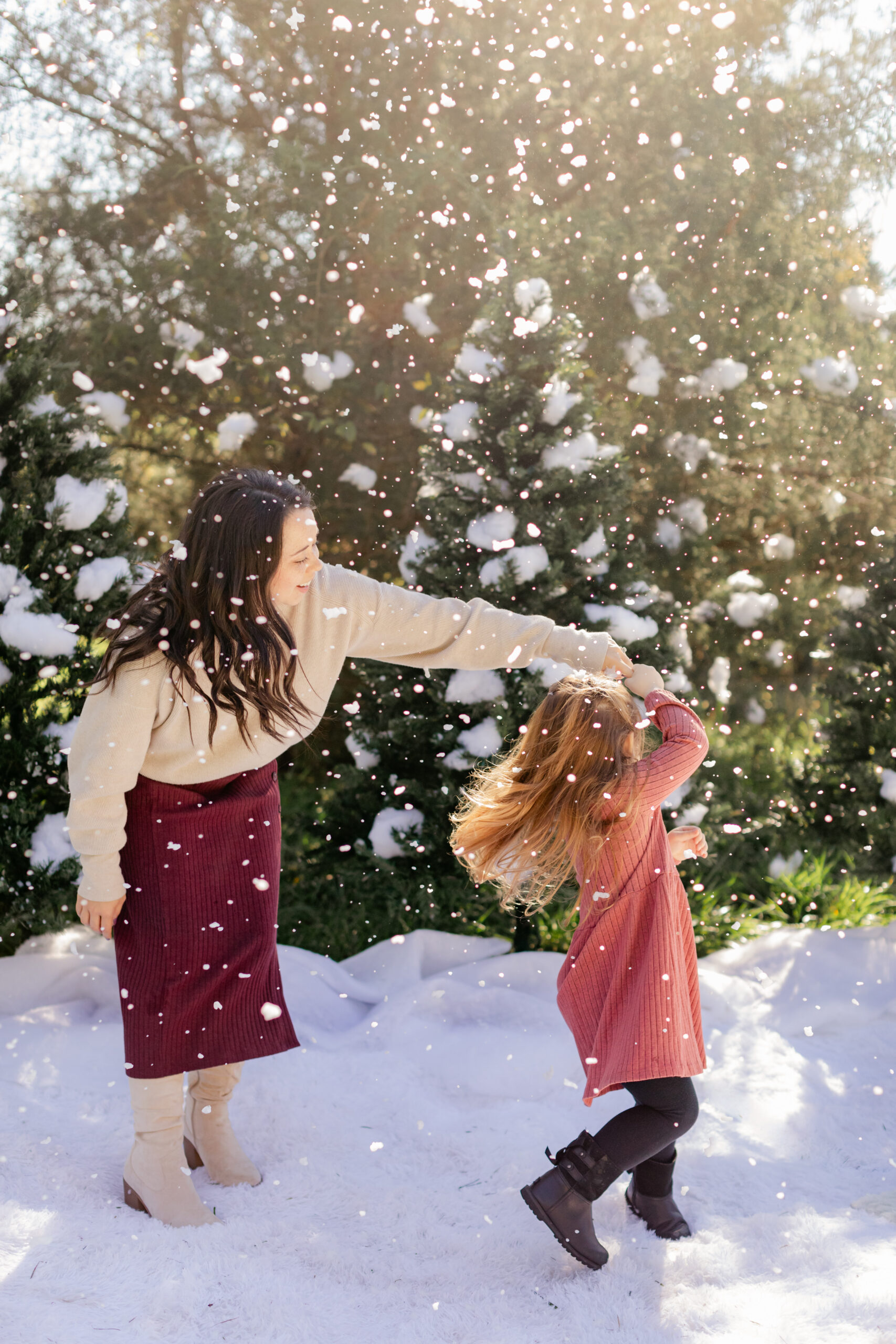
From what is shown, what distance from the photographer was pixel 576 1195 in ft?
6.27

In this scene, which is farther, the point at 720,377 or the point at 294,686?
the point at 720,377

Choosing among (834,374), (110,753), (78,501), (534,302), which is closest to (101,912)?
(110,753)

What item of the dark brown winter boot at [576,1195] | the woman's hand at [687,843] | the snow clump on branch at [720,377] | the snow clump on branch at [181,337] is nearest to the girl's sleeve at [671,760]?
the woman's hand at [687,843]

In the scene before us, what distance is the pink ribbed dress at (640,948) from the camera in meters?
1.94

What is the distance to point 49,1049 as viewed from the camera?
287cm

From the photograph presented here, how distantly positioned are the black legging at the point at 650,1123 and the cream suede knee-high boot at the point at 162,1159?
0.84m

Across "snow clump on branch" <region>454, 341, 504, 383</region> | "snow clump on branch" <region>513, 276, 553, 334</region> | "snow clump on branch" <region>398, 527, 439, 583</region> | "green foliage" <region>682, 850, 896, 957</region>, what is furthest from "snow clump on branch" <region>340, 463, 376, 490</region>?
"green foliage" <region>682, 850, 896, 957</region>

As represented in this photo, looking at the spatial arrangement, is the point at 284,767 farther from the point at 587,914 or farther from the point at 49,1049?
the point at 587,914

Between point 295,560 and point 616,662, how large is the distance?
716 millimetres

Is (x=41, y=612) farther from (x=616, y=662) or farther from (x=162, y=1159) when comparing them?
(x=616, y=662)

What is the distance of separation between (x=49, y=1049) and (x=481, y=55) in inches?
172

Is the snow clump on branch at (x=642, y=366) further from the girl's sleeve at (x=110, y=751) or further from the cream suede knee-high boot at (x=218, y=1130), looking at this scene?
the cream suede knee-high boot at (x=218, y=1130)

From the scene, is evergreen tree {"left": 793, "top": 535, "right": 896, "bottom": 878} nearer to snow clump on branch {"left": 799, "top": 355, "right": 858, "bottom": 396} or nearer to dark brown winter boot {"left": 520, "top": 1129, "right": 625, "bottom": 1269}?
snow clump on branch {"left": 799, "top": 355, "right": 858, "bottom": 396}

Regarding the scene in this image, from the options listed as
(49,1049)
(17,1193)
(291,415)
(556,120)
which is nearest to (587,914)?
(17,1193)
